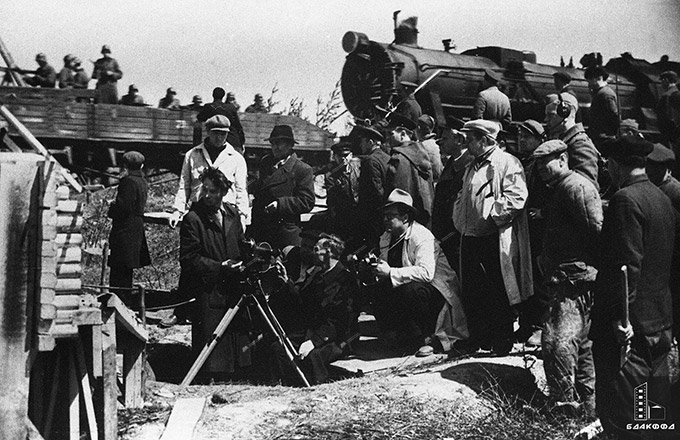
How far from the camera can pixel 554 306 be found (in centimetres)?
578

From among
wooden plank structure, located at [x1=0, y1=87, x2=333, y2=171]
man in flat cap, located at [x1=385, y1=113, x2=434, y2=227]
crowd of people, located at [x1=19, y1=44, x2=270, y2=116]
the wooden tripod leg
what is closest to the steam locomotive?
wooden plank structure, located at [x1=0, y1=87, x2=333, y2=171]

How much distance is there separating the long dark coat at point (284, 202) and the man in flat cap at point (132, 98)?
6336 mm

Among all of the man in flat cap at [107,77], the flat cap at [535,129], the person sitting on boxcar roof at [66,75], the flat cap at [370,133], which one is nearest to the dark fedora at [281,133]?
the flat cap at [370,133]

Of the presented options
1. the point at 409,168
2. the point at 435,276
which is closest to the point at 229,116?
the point at 409,168

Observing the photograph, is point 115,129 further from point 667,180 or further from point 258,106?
point 667,180

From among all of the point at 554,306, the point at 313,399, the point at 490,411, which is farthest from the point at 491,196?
the point at 313,399

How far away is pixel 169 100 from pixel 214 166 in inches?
288

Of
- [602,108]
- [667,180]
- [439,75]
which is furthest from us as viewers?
[439,75]

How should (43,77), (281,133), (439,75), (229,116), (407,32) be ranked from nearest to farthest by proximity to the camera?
(281,133) → (229,116) → (439,75) → (407,32) → (43,77)

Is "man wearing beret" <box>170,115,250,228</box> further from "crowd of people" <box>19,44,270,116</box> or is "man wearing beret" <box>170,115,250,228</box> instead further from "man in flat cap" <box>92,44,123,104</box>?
"man in flat cap" <box>92,44,123,104</box>

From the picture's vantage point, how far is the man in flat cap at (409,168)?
293 inches

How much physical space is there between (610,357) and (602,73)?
4.71 meters

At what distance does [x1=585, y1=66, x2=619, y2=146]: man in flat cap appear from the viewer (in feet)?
28.7

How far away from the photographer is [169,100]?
1462 cm
